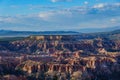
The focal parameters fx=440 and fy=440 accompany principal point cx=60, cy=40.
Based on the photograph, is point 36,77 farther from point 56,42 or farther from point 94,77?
point 56,42

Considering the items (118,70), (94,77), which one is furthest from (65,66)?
(118,70)

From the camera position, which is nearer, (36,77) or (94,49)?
(36,77)

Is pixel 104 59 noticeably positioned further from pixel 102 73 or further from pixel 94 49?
pixel 94 49

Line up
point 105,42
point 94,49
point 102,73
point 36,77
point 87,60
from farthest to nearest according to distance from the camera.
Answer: point 105,42 < point 94,49 < point 87,60 < point 102,73 < point 36,77

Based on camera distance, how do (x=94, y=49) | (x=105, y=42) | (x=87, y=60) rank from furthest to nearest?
(x=105, y=42) < (x=94, y=49) < (x=87, y=60)

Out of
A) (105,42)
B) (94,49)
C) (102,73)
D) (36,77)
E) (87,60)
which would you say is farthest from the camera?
(105,42)

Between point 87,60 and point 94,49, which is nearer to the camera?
point 87,60

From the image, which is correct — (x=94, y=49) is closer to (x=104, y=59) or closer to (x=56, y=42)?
(x=56, y=42)

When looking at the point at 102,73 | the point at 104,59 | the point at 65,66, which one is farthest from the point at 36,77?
the point at 104,59
